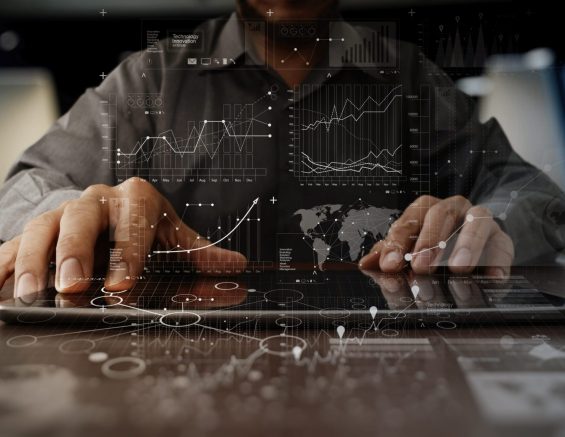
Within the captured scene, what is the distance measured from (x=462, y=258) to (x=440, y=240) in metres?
0.05

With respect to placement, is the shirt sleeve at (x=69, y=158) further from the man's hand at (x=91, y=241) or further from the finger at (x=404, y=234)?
the finger at (x=404, y=234)

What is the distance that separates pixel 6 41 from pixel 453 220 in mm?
899

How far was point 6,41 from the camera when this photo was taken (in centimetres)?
111

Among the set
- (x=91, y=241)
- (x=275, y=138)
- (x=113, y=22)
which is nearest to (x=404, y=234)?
(x=275, y=138)

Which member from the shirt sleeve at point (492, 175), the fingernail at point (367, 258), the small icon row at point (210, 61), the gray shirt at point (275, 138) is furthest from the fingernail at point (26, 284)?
the shirt sleeve at point (492, 175)

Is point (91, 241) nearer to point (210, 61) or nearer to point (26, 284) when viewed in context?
point (26, 284)

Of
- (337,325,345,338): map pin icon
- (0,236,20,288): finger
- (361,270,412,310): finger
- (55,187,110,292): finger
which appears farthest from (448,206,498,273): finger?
(0,236,20,288): finger

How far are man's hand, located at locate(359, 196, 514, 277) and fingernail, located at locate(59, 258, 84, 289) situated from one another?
1.72 feet

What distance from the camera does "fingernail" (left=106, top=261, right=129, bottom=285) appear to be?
1.08m

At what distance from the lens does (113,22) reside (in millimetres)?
1099

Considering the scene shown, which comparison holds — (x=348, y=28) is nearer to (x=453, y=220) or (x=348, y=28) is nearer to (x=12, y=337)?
(x=453, y=220)

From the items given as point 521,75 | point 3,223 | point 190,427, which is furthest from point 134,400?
point 521,75

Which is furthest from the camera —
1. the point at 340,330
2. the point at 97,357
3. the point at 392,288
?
the point at 392,288

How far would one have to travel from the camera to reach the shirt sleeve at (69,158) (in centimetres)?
110
